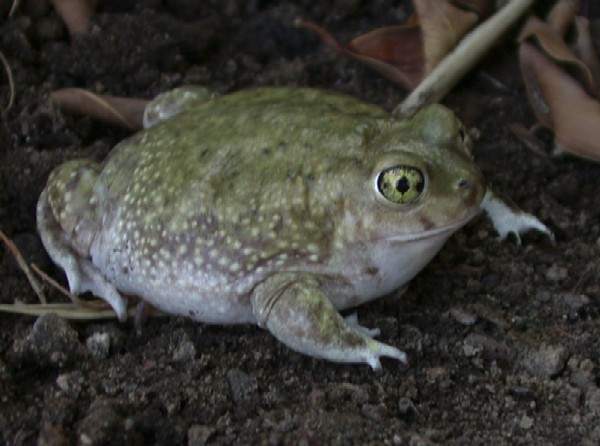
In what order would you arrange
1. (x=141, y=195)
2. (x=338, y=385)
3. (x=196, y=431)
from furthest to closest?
(x=141, y=195)
(x=338, y=385)
(x=196, y=431)

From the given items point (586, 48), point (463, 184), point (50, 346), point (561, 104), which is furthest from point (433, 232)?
point (586, 48)

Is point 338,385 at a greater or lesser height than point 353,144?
lesser

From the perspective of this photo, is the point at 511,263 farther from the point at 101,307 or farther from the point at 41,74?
the point at 41,74

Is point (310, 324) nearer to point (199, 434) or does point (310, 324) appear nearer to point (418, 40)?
point (199, 434)

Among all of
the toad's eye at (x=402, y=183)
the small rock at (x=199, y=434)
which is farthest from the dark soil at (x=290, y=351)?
the toad's eye at (x=402, y=183)

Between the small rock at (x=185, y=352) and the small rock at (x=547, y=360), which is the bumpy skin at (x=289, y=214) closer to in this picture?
the small rock at (x=185, y=352)

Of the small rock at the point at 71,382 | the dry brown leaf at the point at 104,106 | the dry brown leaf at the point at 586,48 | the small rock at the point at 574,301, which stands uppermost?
the dry brown leaf at the point at 104,106

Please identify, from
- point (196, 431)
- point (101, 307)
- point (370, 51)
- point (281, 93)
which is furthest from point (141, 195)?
point (370, 51)
